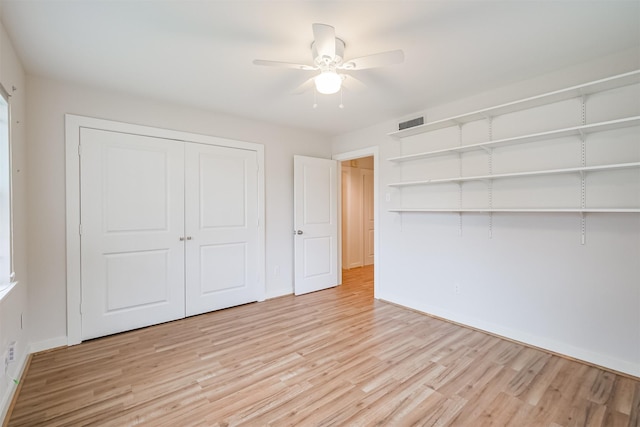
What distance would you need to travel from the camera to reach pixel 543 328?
2.57m

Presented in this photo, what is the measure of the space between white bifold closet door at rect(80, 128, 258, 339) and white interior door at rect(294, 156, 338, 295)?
2.17 ft

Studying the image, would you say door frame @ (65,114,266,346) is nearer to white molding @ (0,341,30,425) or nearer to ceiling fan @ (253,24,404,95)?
white molding @ (0,341,30,425)

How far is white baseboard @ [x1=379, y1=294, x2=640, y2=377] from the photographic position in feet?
7.20

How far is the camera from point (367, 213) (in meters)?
6.61

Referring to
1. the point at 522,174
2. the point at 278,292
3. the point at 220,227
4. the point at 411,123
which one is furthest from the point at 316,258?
the point at 522,174

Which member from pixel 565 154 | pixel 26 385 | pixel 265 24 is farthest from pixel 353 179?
pixel 26 385

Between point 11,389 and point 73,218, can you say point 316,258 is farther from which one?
point 11,389

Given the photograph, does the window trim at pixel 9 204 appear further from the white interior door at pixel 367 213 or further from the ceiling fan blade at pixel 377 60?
the white interior door at pixel 367 213

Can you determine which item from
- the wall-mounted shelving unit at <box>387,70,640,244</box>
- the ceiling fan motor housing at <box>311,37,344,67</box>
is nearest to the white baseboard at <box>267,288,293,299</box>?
the wall-mounted shelving unit at <box>387,70,640,244</box>

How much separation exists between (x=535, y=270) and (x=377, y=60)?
2.29 meters

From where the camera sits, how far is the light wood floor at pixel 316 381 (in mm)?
1753

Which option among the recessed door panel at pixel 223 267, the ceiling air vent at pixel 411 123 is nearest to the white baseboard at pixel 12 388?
the recessed door panel at pixel 223 267

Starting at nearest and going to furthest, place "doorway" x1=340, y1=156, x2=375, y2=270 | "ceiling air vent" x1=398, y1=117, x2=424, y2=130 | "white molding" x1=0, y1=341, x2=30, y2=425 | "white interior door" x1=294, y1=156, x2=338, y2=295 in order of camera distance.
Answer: "white molding" x1=0, y1=341, x2=30, y2=425 < "ceiling air vent" x1=398, y1=117, x2=424, y2=130 < "white interior door" x1=294, y1=156, x2=338, y2=295 < "doorway" x1=340, y1=156, x2=375, y2=270

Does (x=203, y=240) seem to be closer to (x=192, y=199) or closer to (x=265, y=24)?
(x=192, y=199)
